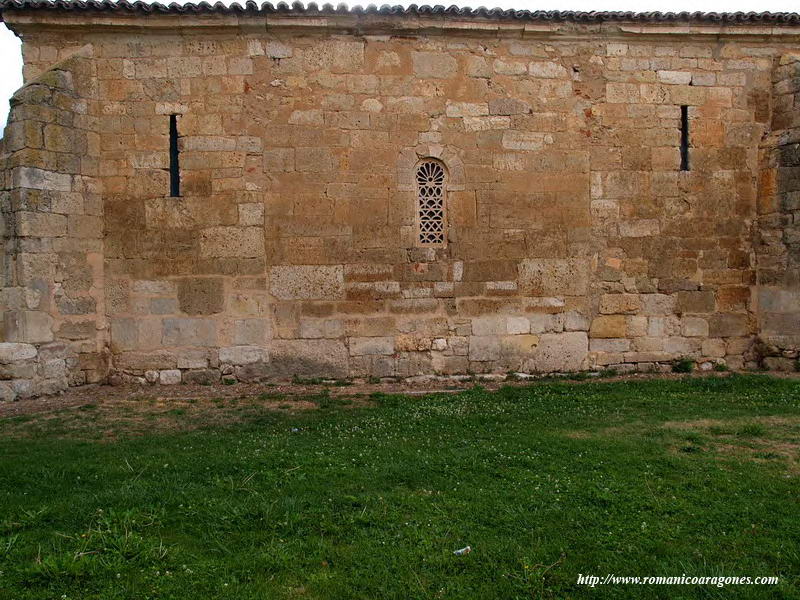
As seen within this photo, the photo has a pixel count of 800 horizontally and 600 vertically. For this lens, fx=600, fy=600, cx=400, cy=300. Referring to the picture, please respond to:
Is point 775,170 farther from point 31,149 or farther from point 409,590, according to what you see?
point 31,149

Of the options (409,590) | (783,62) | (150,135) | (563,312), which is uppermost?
(783,62)

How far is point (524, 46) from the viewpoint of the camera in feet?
28.7

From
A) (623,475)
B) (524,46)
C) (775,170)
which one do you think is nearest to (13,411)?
(623,475)

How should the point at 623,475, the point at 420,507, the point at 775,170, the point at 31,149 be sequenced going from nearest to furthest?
the point at 420,507 → the point at 623,475 → the point at 31,149 → the point at 775,170

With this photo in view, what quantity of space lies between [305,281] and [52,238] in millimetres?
3330

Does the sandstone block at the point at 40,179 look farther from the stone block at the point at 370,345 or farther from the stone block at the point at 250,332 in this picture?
the stone block at the point at 370,345

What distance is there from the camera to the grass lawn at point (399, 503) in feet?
10.6

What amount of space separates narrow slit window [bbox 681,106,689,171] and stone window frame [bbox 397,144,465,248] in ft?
11.1

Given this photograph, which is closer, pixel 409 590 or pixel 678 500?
pixel 409 590

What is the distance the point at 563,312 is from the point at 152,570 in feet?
22.2

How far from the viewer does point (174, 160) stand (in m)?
8.44

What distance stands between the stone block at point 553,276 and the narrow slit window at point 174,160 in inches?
197

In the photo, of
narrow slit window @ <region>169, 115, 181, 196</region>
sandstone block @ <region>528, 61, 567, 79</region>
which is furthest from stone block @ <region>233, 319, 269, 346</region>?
sandstone block @ <region>528, 61, 567, 79</region>

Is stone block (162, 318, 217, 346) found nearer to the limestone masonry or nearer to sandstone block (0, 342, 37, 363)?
the limestone masonry
